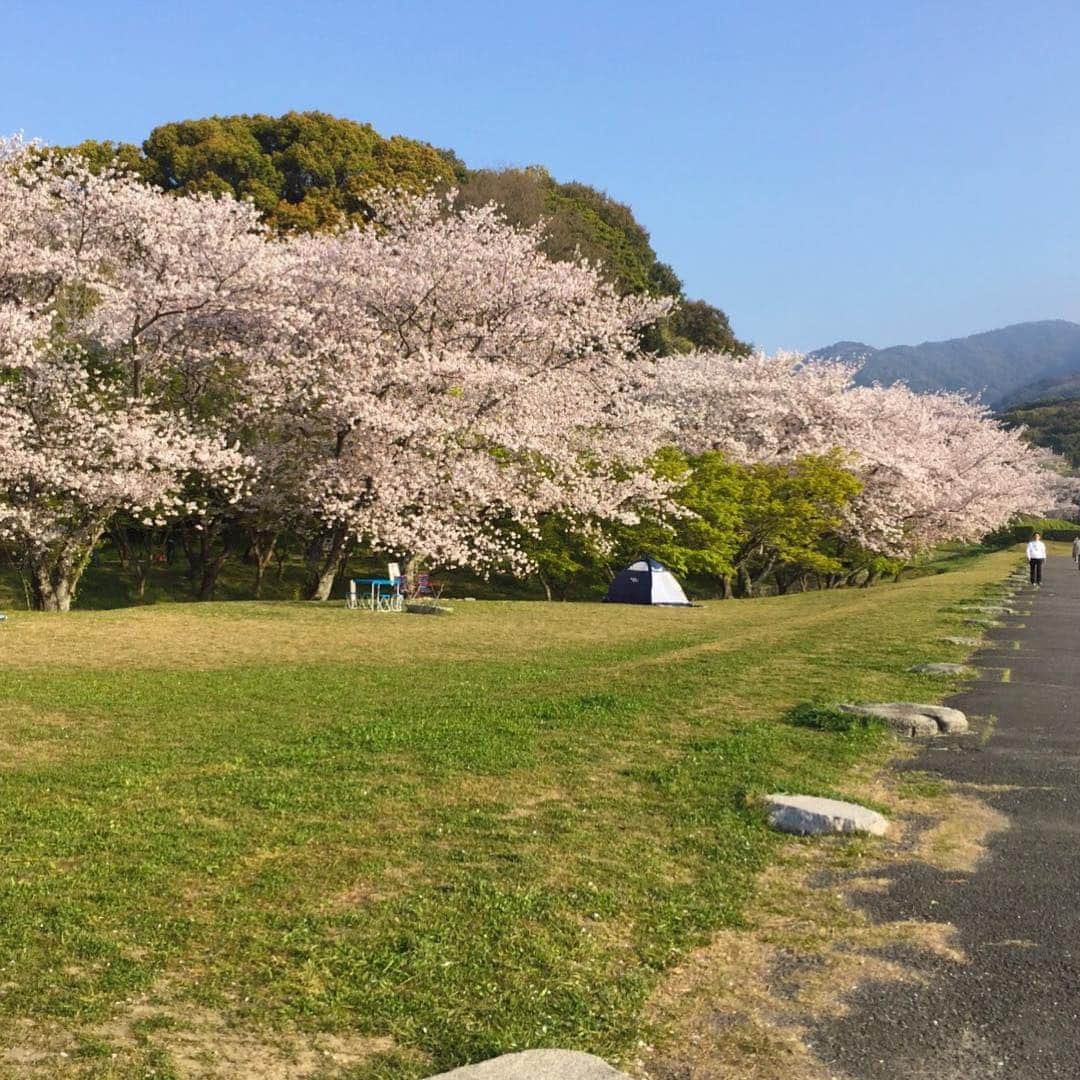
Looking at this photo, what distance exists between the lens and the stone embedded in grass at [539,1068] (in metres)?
3.54

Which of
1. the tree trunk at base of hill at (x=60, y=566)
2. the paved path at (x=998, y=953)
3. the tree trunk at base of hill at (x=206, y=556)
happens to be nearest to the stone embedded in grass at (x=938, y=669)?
the paved path at (x=998, y=953)

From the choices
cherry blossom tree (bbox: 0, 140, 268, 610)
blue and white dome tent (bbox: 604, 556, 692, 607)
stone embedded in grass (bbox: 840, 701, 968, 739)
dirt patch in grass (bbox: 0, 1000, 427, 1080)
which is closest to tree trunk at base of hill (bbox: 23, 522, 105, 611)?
cherry blossom tree (bbox: 0, 140, 268, 610)

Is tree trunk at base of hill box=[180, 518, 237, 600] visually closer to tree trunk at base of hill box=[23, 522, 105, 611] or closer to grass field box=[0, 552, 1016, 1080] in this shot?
tree trunk at base of hill box=[23, 522, 105, 611]

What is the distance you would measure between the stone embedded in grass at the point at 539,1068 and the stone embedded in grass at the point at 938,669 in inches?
406

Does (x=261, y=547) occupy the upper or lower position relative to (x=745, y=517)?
lower

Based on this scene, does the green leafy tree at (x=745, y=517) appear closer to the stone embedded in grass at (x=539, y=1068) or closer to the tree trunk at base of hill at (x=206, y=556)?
the tree trunk at base of hill at (x=206, y=556)

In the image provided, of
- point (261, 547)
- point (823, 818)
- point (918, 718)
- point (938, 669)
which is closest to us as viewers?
point (823, 818)

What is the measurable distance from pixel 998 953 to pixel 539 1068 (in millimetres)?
2478

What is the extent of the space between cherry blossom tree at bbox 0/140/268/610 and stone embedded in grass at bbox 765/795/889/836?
1898 cm

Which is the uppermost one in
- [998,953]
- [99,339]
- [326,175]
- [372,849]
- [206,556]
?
[326,175]

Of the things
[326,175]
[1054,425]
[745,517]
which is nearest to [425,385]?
[745,517]

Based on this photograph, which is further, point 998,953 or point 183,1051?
point 998,953

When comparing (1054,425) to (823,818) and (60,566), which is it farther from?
(823,818)

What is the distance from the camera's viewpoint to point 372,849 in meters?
5.98
